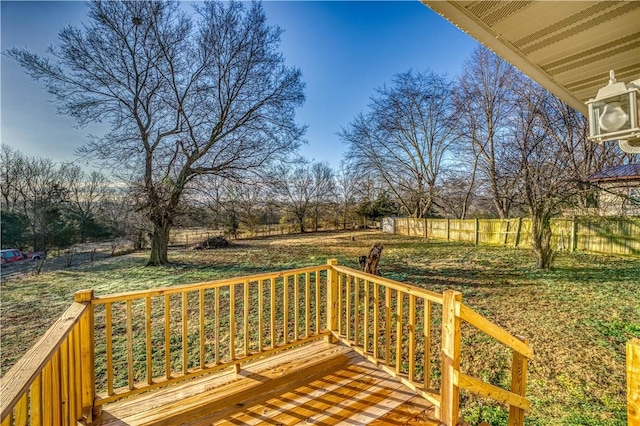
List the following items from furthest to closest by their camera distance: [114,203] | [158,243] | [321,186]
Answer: [321,186], [114,203], [158,243]

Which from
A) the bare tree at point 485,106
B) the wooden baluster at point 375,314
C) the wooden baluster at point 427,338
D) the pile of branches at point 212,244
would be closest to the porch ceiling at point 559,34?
the wooden baluster at point 427,338

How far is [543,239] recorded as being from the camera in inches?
282

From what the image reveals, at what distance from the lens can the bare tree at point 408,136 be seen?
16.7 meters

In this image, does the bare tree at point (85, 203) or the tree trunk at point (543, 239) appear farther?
the bare tree at point (85, 203)

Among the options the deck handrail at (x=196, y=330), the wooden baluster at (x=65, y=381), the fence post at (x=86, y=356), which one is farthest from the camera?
the deck handrail at (x=196, y=330)

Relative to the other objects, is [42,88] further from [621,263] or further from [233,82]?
[621,263]

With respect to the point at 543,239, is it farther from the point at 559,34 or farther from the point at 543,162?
the point at 559,34

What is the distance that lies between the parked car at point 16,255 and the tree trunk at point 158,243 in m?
5.95

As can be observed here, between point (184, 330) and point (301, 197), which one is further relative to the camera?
point (301, 197)

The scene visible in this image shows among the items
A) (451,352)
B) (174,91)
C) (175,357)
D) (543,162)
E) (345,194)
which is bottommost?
(175,357)

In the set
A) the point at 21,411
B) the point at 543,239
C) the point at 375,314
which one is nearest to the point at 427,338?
the point at 375,314

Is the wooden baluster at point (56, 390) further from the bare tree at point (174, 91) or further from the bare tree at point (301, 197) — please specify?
the bare tree at point (301, 197)

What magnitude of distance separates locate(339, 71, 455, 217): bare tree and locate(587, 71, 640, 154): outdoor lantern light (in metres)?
15.9

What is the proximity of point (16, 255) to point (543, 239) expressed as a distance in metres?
18.5
